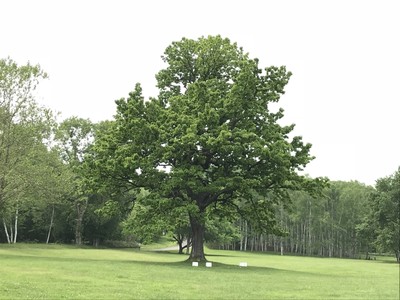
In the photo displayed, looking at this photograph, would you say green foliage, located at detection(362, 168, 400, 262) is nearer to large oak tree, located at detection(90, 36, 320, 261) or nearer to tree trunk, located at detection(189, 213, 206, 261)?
large oak tree, located at detection(90, 36, 320, 261)

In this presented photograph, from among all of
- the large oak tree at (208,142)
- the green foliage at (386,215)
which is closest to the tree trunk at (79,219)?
the large oak tree at (208,142)

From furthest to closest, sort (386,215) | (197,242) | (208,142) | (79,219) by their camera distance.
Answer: (386,215), (79,219), (197,242), (208,142)

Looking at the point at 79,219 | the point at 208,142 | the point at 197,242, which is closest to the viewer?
the point at 208,142

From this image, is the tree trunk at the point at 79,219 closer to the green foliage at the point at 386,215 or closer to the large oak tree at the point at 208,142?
the large oak tree at the point at 208,142

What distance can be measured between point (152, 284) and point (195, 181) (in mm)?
13685

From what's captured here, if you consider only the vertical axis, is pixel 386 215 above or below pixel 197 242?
above

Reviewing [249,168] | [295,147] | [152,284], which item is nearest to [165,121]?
[249,168]

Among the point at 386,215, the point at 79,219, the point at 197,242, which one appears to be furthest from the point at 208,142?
the point at 386,215

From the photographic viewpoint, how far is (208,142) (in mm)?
31250

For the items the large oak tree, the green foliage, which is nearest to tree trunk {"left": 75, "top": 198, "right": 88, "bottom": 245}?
the large oak tree

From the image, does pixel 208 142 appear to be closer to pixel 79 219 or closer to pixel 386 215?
pixel 79 219

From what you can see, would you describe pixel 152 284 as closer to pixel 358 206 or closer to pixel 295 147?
pixel 295 147

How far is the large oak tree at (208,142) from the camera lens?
3238 centimetres

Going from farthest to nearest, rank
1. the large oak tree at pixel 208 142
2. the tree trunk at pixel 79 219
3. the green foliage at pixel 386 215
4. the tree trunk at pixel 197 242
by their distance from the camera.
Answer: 1. the green foliage at pixel 386 215
2. the tree trunk at pixel 79 219
3. the tree trunk at pixel 197 242
4. the large oak tree at pixel 208 142
